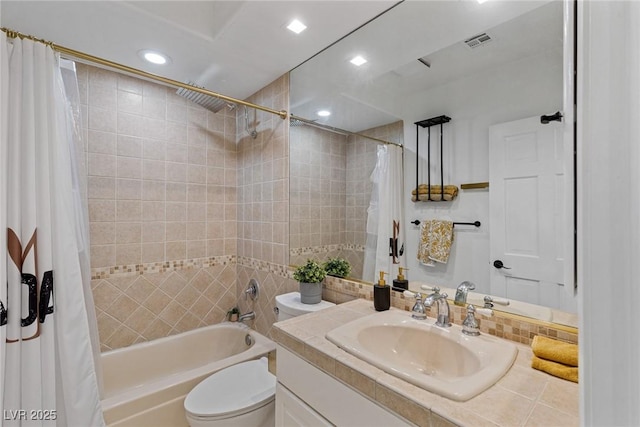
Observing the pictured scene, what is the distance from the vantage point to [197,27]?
1.51 metres

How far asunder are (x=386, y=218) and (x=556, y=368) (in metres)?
0.90

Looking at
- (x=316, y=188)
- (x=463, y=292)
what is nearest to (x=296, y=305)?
(x=316, y=188)

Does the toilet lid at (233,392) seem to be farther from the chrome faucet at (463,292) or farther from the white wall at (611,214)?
the white wall at (611,214)

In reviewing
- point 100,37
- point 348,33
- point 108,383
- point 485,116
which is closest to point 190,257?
point 108,383

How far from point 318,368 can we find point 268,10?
5.11 ft

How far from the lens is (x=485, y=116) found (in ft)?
3.81

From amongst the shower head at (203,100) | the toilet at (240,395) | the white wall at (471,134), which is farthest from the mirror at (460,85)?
the shower head at (203,100)

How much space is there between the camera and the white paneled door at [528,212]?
975mm

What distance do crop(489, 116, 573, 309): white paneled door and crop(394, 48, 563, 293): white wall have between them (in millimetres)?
40

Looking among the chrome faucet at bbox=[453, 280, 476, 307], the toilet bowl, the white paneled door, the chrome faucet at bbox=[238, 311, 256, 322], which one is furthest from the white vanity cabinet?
the chrome faucet at bbox=[238, 311, 256, 322]

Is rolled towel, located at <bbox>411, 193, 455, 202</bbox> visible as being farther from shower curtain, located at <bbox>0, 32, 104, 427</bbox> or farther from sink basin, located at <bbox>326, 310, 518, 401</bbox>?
shower curtain, located at <bbox>0, 32, 104, 427</bbox>

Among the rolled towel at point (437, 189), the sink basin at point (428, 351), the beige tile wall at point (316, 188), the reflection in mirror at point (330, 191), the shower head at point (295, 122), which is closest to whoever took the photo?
the sink basin at point (428, 351)

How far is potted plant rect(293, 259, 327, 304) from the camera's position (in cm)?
163

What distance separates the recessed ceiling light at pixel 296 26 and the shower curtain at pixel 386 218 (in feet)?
2.45
